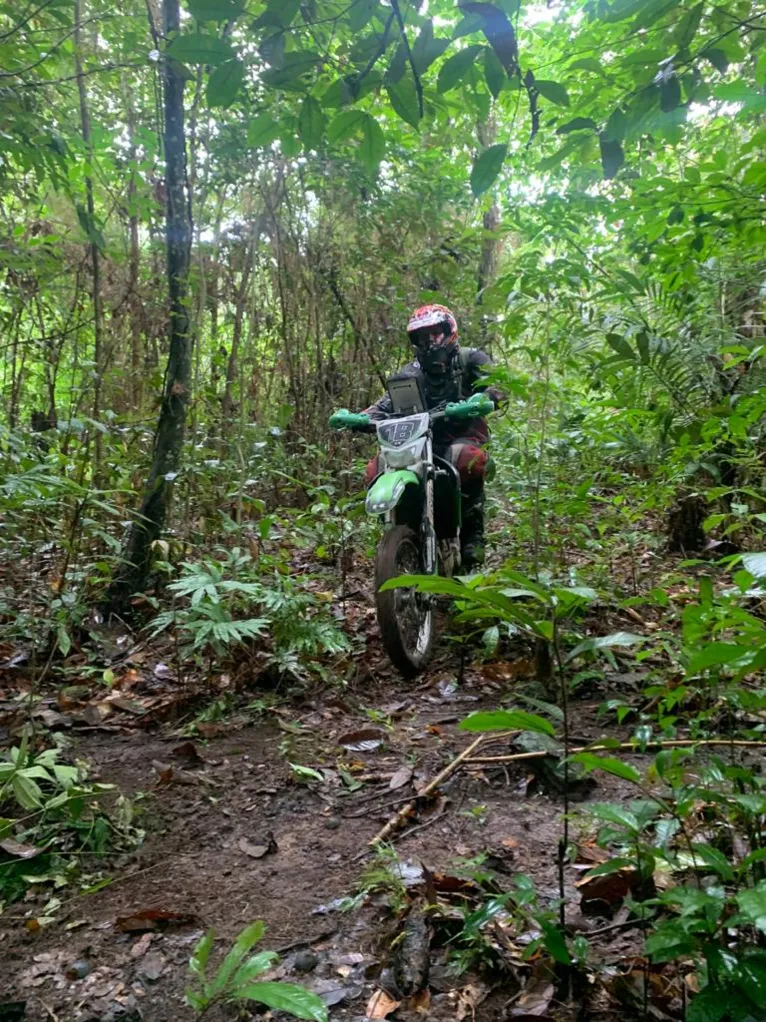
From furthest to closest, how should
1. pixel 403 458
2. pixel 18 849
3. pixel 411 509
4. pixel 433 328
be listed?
pixel 433 328 → pixel 411 509 → pixel 403 458 → pixel 18 849

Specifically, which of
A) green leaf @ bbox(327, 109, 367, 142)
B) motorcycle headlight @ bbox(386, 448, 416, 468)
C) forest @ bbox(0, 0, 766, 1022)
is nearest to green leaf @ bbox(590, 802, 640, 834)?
forest @ bbox(0, 0, 766, 1022)

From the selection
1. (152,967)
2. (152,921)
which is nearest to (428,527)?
(152,921)

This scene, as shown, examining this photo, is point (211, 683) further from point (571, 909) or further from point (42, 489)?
point (571, 909)

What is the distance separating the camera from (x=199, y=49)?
1379 mm

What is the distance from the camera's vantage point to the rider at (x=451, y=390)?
4285 millimetres

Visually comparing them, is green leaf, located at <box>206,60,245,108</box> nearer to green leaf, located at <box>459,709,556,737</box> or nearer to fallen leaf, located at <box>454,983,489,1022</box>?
green leaf, located at <box>459,709,556,737</box>

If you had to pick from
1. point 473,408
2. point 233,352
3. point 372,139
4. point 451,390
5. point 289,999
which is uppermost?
point 233,352

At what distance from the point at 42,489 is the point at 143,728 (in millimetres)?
1126

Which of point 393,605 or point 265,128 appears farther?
point 393,605

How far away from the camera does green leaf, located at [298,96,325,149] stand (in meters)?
1.55

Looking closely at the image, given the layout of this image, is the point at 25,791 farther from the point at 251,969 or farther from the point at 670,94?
the point at 670,94

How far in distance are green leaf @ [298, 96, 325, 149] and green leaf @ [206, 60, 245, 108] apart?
0.16 meters

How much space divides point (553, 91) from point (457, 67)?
226 mm

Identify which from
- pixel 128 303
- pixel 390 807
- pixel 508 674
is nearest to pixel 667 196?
pixel 508 674
